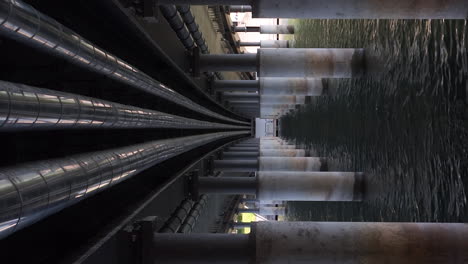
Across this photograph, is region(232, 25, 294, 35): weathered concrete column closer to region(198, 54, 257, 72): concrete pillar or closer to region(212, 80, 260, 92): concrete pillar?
region(212, 80, 260, 92): concrete pillar

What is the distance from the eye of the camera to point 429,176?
6637 millimetres

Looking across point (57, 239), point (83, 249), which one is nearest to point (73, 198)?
point (83, 249)

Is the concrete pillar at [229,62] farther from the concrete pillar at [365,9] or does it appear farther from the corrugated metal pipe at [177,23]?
the concrete pillar at [365,9]

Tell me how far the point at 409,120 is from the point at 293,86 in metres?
8.96

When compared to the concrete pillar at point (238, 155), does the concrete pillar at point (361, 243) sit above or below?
below

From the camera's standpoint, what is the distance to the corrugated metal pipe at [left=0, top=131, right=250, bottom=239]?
10.7ft

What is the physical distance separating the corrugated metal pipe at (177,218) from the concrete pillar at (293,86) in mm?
6408

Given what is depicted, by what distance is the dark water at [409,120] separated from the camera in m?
5.86

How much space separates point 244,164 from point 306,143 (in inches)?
215

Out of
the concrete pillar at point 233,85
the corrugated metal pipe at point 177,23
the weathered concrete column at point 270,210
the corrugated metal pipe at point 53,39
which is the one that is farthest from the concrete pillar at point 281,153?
the corrugated metal pipe at point 53,39

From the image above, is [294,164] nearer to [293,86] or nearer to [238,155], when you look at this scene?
[293,86]

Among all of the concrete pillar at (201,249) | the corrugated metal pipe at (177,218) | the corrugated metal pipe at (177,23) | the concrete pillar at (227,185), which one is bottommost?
the corrugated metal pipe at (177,218)

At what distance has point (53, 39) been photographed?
4.36m

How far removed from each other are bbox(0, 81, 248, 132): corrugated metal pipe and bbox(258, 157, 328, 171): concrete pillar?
1010cm
